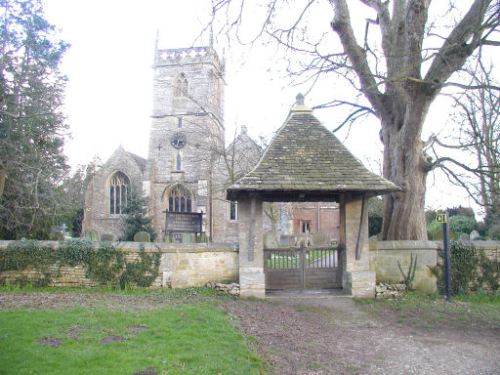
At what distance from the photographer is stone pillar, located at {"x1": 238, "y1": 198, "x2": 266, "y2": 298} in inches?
430

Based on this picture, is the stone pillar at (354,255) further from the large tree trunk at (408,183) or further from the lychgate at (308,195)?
the large tree trunk at (408,183)

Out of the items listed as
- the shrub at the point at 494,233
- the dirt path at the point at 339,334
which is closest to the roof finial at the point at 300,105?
the dirt path at the point at 339,334

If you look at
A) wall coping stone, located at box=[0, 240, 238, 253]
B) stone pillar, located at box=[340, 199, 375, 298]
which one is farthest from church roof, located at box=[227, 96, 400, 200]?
wall coping stone, located at box=[0, 240, 238, 253]

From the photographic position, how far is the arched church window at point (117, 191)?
128ft

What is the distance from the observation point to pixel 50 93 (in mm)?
14633

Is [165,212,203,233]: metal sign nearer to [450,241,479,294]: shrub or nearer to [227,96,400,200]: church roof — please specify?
[227,96,400,200]: church roof

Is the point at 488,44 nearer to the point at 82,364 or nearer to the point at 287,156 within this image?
the point at 287,156

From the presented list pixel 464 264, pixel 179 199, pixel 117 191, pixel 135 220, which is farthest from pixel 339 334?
pixel 117 191

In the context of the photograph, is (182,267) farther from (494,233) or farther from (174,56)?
(174,56)

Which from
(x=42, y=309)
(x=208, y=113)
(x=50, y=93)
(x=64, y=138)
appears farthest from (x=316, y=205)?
(x=42, y=309)

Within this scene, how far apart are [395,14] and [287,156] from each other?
18.0 ft

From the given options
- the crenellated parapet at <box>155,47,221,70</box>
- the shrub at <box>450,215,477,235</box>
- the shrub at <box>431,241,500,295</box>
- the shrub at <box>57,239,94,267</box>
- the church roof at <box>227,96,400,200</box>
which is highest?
the crenellated parapet at <box>155,47,221,70</box>

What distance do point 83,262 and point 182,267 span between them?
2.54 metres

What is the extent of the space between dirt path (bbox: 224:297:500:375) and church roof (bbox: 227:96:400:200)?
267 cm
